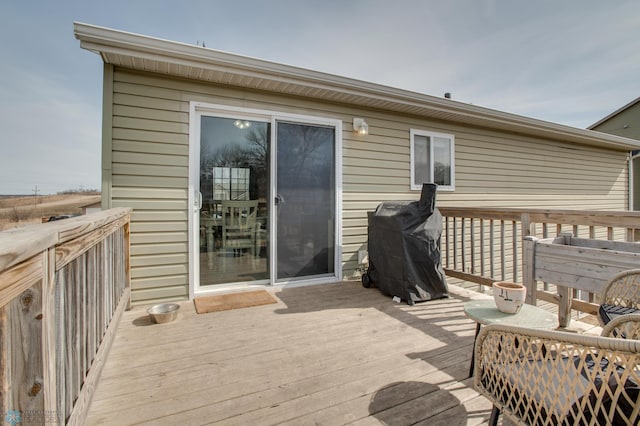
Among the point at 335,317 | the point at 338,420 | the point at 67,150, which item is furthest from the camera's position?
the point at 67,150

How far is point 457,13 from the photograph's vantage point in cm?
541

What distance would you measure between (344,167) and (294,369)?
2793 millimetres

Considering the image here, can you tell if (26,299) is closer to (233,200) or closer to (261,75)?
(233,200)

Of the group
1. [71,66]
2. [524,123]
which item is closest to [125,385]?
[524,123]

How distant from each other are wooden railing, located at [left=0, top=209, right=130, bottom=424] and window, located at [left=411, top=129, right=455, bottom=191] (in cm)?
424

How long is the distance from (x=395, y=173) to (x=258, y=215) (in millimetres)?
2205

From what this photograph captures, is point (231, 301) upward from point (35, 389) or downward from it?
downward

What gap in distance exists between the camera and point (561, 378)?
871 millimetres

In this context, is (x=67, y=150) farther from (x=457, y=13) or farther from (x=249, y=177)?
(x=457, y=13)

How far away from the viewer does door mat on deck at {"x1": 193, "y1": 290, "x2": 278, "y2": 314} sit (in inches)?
122

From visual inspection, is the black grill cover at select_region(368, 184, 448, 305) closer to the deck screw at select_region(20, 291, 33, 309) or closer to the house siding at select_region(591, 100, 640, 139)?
the deck screw at select_region(20, 291, 33, 309)

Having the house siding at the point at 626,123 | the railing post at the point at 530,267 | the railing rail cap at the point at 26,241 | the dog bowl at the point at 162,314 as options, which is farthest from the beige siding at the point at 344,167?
the house siding at the point at 626,123

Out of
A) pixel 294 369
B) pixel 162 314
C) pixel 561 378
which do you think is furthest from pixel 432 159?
pixel 561 378

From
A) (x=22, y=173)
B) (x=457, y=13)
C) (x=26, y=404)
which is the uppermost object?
(x=457, y=13)
